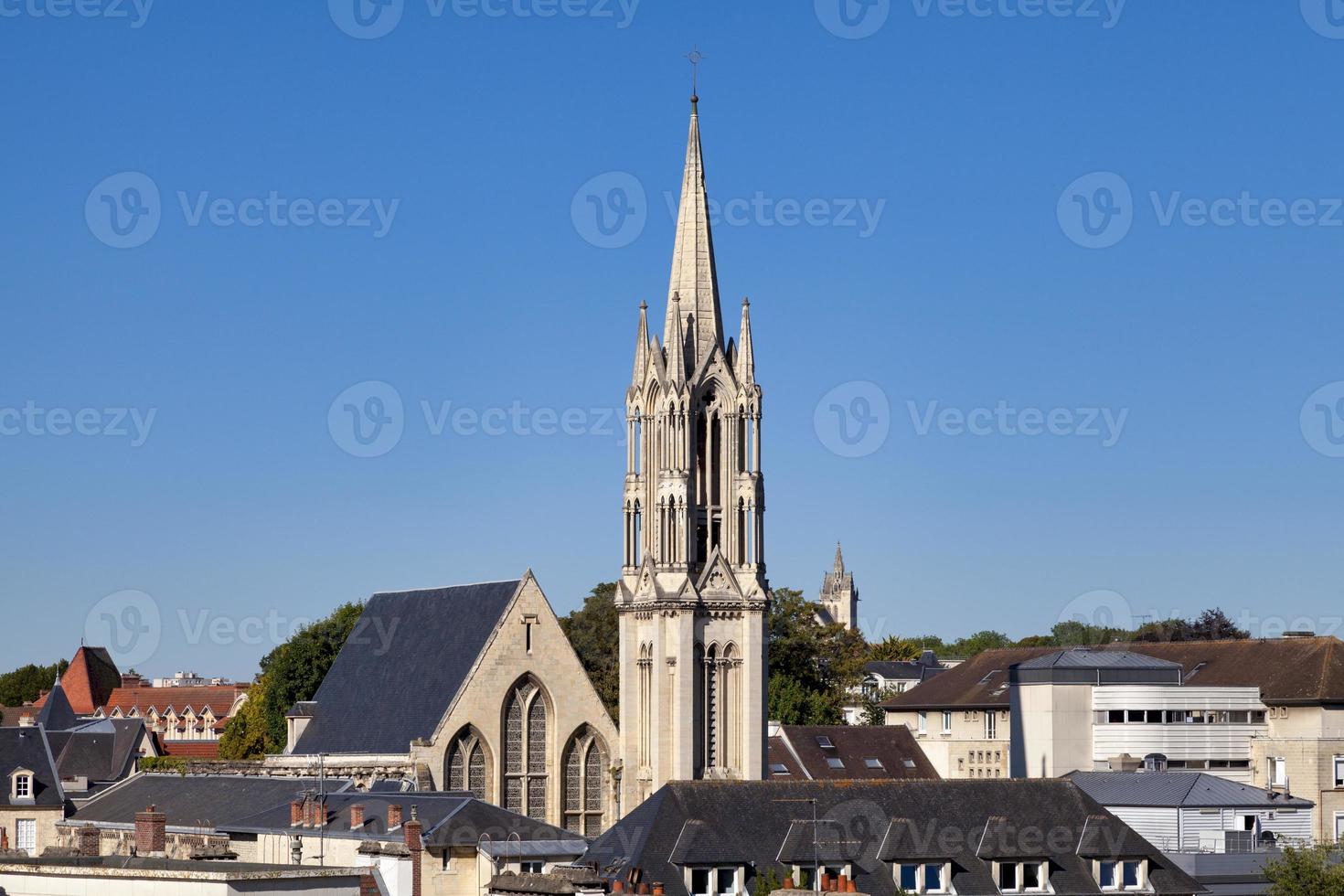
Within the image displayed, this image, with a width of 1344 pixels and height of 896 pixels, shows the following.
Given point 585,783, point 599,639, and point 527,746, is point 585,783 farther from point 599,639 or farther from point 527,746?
point 599,639

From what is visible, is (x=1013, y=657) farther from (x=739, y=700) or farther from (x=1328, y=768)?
(x=739, y=700)

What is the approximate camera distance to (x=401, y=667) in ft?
288

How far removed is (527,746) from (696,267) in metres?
19.4

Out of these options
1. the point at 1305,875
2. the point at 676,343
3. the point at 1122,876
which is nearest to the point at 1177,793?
the point at 1305,875

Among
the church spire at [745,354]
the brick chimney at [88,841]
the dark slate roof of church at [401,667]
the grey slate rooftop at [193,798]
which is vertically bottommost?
the brick chimney at [88,841]

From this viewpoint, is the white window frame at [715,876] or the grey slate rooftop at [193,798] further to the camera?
the grey slate rooftop at [193,798]

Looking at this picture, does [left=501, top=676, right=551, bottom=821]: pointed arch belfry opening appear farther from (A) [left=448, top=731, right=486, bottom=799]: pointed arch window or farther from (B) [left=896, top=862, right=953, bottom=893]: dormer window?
(B) [left=896, top=862, right=953, bottom=893]: dormer window

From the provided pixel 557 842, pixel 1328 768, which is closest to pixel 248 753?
pixel 1328 768

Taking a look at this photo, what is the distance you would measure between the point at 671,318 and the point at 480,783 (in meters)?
18.9

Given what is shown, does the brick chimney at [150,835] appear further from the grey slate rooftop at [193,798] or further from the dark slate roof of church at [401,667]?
the dark slate roof of church at [401,667]

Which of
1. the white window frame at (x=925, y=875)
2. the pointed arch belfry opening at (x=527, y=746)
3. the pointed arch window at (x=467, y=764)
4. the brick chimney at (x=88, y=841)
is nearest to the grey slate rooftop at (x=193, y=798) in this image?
the pointed arch window at (x=467, y=764)

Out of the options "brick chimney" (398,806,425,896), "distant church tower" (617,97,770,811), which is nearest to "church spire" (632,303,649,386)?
"distant church tower" (617,97,770,811)

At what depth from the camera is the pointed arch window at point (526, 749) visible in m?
82.3

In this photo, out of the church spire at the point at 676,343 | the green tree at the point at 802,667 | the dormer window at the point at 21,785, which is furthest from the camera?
the green tree at the point at 802,667
